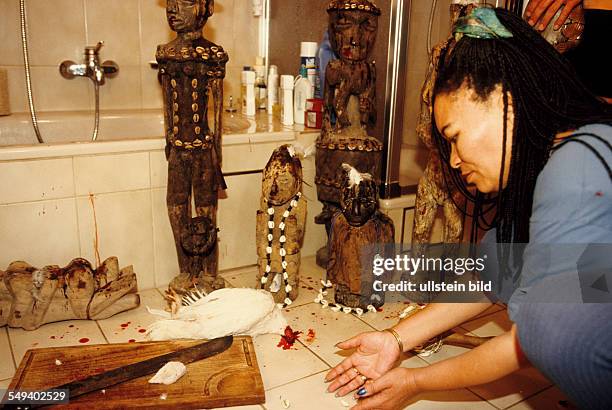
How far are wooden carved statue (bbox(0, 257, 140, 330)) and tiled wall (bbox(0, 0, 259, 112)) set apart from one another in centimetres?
107

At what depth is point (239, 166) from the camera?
188cm

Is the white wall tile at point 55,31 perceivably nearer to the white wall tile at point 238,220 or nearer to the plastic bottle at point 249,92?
the plastic bottle at point 249,92

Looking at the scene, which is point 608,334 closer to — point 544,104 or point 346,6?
point 544,104

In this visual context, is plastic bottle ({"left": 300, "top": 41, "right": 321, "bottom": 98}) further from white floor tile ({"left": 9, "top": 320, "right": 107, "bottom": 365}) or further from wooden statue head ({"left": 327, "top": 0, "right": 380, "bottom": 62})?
white floor tile ({"left": 9, "top": 320, "right": 107, "bottom": 365})

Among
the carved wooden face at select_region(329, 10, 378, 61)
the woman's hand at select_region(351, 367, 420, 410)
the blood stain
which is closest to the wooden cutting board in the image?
the blood stain

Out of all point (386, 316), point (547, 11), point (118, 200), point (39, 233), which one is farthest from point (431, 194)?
point (39, 233)

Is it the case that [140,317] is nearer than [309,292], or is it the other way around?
[140,317]

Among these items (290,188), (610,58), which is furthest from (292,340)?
(610,58)

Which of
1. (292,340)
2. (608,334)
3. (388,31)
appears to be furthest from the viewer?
(388,31)

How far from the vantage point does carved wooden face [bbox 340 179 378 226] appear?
158 cm

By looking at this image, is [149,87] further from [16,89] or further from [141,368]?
[141,368]

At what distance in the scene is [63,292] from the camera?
5.00 ft

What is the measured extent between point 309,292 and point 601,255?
45.7 inches

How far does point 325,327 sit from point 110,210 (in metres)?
0.76
